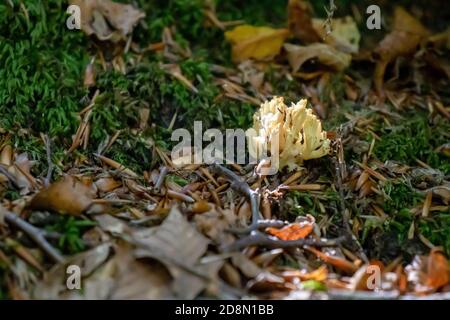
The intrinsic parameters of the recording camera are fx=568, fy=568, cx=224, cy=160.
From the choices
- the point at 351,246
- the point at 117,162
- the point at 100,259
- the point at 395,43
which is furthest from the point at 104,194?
the point at 395,43

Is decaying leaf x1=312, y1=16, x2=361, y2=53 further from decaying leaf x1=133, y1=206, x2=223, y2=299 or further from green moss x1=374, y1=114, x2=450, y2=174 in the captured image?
decaying leaf x1=133, y1=206, x2=223, y2=299

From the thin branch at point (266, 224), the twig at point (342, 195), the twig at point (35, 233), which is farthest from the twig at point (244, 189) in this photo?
the twig at point (35, 233)

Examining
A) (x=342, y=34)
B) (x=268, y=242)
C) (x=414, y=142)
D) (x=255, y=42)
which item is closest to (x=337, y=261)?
(x=268, y=242)

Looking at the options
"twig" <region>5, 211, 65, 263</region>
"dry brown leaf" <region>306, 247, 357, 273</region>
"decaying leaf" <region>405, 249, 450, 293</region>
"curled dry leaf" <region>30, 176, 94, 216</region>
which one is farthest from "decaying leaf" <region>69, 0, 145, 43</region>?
"decaying leaf" <region>405, 249, 450, 293</region>

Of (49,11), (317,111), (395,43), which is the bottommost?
(317,111)

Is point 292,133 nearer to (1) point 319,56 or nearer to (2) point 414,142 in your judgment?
(2) point 414,142

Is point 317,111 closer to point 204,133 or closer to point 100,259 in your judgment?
point 204,133
